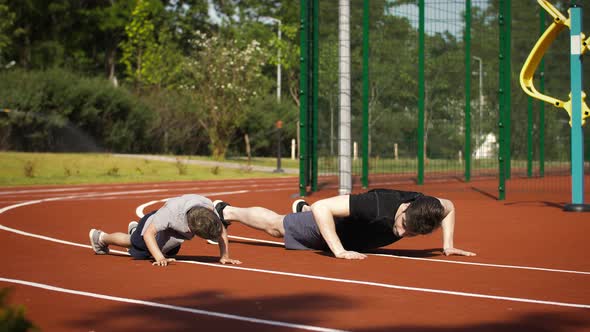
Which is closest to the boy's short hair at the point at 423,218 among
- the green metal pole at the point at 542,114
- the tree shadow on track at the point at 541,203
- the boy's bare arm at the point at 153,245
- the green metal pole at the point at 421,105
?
the boy's bare arm at the point at 153,245

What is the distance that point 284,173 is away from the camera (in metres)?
32.2

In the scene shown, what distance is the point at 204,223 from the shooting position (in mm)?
7922

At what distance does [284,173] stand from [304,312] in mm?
26013

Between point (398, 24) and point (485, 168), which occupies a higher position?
point (398, 24)

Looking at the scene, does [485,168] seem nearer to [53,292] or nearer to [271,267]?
[271,267]

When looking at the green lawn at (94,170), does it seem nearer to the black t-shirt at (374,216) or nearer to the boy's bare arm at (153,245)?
the boy's bare arm at (153,245)

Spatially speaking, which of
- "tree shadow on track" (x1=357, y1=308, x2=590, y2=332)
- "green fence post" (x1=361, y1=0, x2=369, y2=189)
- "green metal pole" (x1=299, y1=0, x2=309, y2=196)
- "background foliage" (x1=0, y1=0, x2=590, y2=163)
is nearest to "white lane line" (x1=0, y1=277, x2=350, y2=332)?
"tree shadow on track" (x1=357, y1=308, x2=590, y2=332)

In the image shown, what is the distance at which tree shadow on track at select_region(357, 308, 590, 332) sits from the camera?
5.63 metres

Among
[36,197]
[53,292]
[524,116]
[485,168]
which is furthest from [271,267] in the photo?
[524,116]

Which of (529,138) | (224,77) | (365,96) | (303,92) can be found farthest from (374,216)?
(224,77)

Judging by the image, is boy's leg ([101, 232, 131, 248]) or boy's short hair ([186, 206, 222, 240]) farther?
boy's leg ([101, 232, 131, 248])

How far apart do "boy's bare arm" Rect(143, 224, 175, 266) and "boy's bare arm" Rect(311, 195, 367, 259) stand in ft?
4.83

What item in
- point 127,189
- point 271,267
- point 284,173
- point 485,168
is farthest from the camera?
point 284,173

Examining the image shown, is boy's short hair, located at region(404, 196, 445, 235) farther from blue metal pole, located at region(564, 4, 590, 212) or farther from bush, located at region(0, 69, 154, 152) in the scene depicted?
bush, located at region(0, 69, 154, 152)
